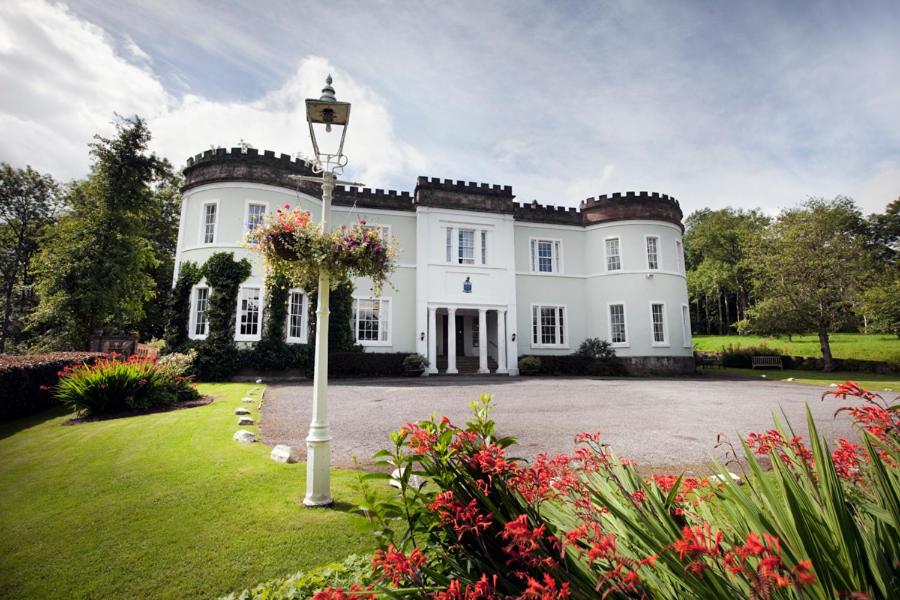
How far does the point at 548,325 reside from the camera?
2283 cm

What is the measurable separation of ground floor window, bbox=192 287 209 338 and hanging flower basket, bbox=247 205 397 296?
1442cm

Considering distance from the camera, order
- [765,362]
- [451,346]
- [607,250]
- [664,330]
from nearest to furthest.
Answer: [451,346] < [664,330] < [607,250] < [765,362]

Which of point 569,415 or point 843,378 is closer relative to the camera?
point 569,415

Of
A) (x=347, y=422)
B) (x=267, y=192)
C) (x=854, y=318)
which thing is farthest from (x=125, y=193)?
(x=854, y=318)

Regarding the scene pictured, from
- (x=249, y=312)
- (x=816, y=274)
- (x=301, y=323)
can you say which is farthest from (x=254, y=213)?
(x=816, y=274)

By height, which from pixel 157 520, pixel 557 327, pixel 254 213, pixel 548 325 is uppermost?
pixel 254 213

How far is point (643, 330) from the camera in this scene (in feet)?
71.5

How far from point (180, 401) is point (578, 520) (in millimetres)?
11502

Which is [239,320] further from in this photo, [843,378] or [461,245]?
[843,378]

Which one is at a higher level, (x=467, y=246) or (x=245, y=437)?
(x=467, y=246)

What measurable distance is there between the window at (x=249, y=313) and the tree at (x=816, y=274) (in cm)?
2769

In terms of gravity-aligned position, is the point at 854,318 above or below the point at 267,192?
below

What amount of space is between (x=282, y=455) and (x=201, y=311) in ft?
46.7

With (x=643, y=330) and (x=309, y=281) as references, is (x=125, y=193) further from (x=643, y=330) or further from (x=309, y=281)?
(x=643, y=330)
